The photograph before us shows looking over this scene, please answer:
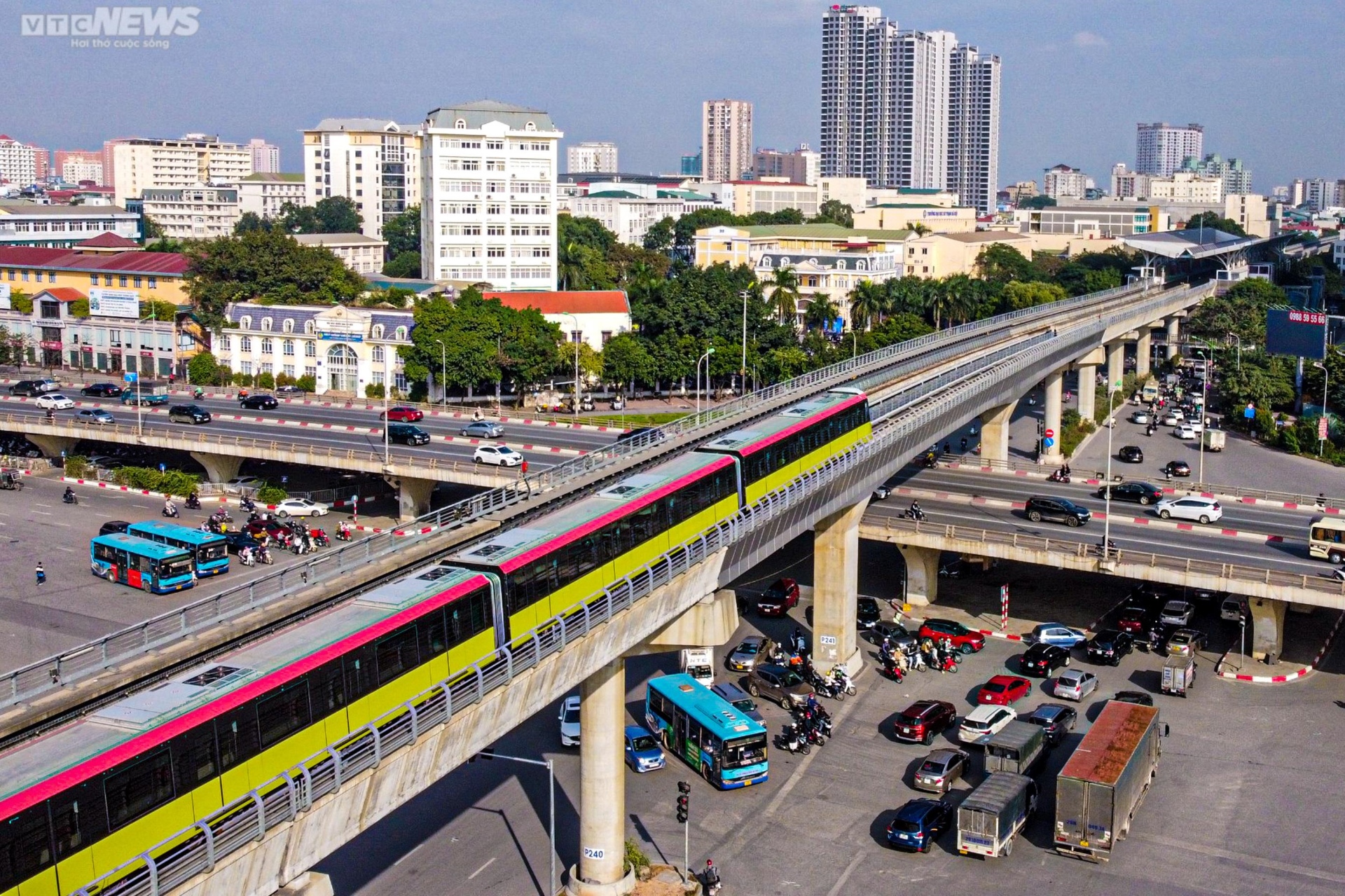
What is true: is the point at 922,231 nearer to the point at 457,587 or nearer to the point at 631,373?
the point at 631,373

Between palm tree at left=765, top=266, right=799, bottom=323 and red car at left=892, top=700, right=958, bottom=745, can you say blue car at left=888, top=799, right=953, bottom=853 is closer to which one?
red car at left=892, top=700, right=958, bottom=745

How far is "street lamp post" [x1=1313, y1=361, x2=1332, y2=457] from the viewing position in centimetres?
7857

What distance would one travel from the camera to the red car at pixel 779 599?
49.7 meters

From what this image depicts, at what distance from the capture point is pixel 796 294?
399 ft

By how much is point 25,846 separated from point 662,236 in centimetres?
16587

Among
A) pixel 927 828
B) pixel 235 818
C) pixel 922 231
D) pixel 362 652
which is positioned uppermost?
pixel 922 231

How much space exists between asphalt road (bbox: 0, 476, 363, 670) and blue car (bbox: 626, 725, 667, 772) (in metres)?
15.9

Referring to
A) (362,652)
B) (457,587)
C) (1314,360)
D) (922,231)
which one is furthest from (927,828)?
(922,231)

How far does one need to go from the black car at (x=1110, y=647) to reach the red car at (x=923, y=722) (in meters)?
7.62

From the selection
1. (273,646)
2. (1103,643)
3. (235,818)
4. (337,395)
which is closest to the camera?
(235,818)

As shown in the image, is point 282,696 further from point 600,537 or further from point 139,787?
point 600,537

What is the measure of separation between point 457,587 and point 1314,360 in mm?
90264

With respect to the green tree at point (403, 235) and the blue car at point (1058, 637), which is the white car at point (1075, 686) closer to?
the blue car at point (1058, 637)

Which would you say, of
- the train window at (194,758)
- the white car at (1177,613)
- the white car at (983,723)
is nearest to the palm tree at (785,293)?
the white car at (1177,613)
